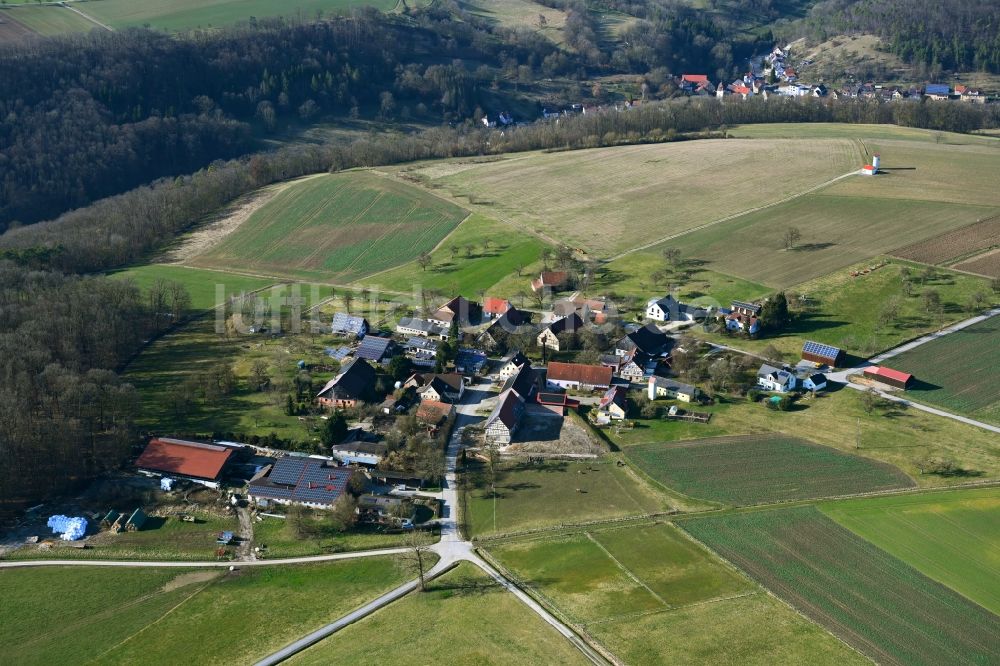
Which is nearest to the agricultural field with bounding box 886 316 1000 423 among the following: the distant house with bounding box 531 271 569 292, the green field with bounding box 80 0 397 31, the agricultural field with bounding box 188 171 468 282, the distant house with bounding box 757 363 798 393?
the distant house with bounding box 757 363 798 393

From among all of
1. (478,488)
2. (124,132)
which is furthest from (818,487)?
(124,132)

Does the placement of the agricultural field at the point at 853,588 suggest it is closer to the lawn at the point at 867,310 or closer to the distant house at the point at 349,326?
the lawn at the point at 867,310

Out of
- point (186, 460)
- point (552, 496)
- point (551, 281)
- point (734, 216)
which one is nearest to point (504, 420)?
point (552, 496)

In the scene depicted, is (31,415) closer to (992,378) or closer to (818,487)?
(818,487)

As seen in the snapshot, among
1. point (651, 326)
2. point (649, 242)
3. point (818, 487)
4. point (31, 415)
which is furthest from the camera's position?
point (649, 242)

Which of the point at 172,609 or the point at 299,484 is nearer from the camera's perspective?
the point at 172,609

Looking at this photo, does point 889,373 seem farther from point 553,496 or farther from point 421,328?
point 421,328
